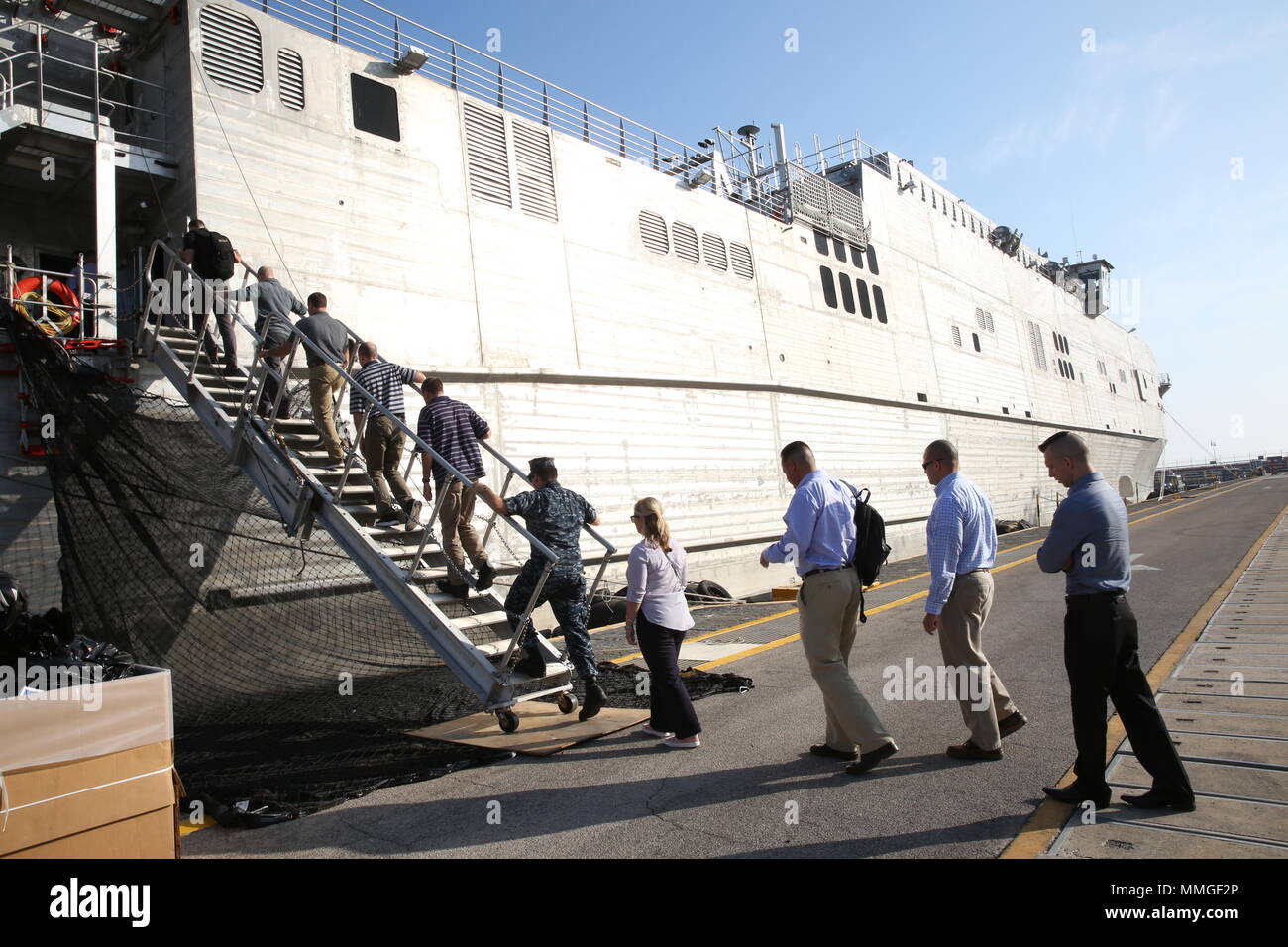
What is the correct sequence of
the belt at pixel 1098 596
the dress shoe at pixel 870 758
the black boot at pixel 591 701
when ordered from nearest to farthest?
the belt at pixel 1098 596, the dress shoe at pixel 870 758, the black boot at pixel 591 701

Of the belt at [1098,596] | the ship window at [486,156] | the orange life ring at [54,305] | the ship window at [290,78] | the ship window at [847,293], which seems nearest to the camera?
the belt at [1098,596]

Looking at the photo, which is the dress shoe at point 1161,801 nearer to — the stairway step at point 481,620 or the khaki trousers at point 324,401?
the stairway step at point 481,620

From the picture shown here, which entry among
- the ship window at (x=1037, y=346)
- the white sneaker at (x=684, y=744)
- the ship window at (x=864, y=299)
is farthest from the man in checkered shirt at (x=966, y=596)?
the ship window at (x=1037, y=346)

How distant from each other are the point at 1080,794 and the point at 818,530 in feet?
5.63

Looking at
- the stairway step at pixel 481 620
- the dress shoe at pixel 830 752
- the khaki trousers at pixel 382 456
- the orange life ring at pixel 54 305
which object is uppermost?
the orange life ring at pixel 54 305

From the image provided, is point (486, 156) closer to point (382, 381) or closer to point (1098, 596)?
point (382, 381)

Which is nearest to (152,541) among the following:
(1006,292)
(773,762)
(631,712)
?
(631,712)

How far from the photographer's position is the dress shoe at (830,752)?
4363 mm

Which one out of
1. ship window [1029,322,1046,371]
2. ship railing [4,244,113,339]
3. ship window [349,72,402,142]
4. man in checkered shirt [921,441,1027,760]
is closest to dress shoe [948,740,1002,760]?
man in checkered shirt [921,441,1027,760]

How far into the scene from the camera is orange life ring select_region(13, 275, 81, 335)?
25.4 ft

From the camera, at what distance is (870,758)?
4113 millimetres

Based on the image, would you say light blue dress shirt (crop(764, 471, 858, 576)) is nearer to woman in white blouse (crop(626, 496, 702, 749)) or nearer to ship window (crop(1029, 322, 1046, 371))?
woman in white blouse (crop(626, 496, 702, 749))

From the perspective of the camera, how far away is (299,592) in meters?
8.28

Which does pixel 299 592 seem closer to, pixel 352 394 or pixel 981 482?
pixel 352 394
